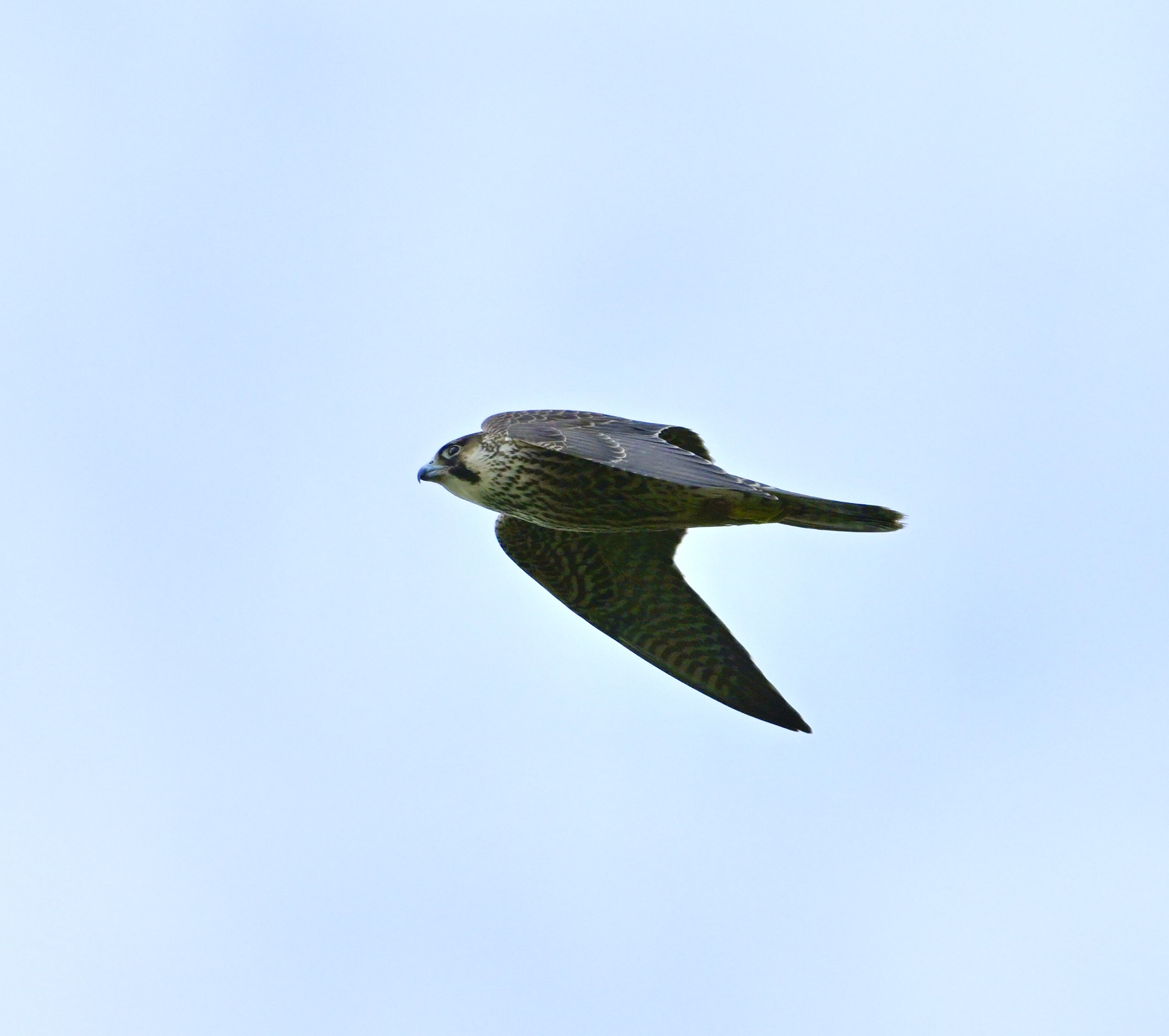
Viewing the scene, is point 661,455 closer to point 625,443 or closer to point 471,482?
point 625,443

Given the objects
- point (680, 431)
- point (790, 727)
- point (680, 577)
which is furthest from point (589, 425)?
point (790, 727)

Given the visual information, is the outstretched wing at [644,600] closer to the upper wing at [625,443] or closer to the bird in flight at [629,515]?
the bird in flight at [629,515]

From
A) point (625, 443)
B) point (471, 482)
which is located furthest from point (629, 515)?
point (471, 482)

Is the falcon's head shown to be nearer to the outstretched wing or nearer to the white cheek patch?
the white cheek patch

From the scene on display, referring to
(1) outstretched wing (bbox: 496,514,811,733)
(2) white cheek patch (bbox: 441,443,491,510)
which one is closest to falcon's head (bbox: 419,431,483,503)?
(2) white cheek patch (bbox: 441,443,491,510)

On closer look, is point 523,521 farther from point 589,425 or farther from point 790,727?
point 790,727

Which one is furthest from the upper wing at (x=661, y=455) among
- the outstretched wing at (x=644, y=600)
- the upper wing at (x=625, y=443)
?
the outstretched wing at (x=644, y=600)
